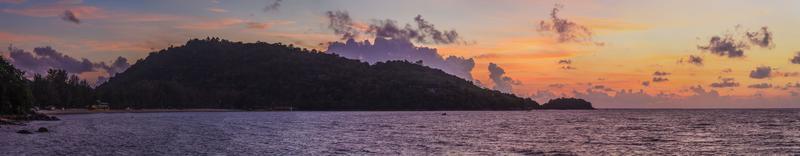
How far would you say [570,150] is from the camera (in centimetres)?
7531

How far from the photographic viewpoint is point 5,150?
6581 centimetres

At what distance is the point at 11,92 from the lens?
→ 150875 millimetres

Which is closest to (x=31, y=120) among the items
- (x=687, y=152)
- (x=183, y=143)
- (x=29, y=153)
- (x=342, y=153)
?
(x=183, y=143)

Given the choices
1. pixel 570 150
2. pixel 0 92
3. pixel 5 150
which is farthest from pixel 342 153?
pixel 0 92

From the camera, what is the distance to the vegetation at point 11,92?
5541 inches

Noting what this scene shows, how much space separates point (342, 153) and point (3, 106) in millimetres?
103871

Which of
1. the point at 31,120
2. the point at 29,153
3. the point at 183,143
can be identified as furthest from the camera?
the point at 31,120

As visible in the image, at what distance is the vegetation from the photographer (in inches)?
5541

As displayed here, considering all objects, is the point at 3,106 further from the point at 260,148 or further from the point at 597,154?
the point at 597,154

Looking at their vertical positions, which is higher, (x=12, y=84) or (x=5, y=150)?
(x=12, y=84)

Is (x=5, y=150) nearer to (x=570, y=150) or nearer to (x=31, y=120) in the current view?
(x=570, y=150)

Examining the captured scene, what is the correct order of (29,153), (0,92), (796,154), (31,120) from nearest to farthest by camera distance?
(29,153), (796,154), (0,92), (31,120)

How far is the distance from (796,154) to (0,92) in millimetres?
139253

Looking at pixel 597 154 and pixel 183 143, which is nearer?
pixel 597 154
